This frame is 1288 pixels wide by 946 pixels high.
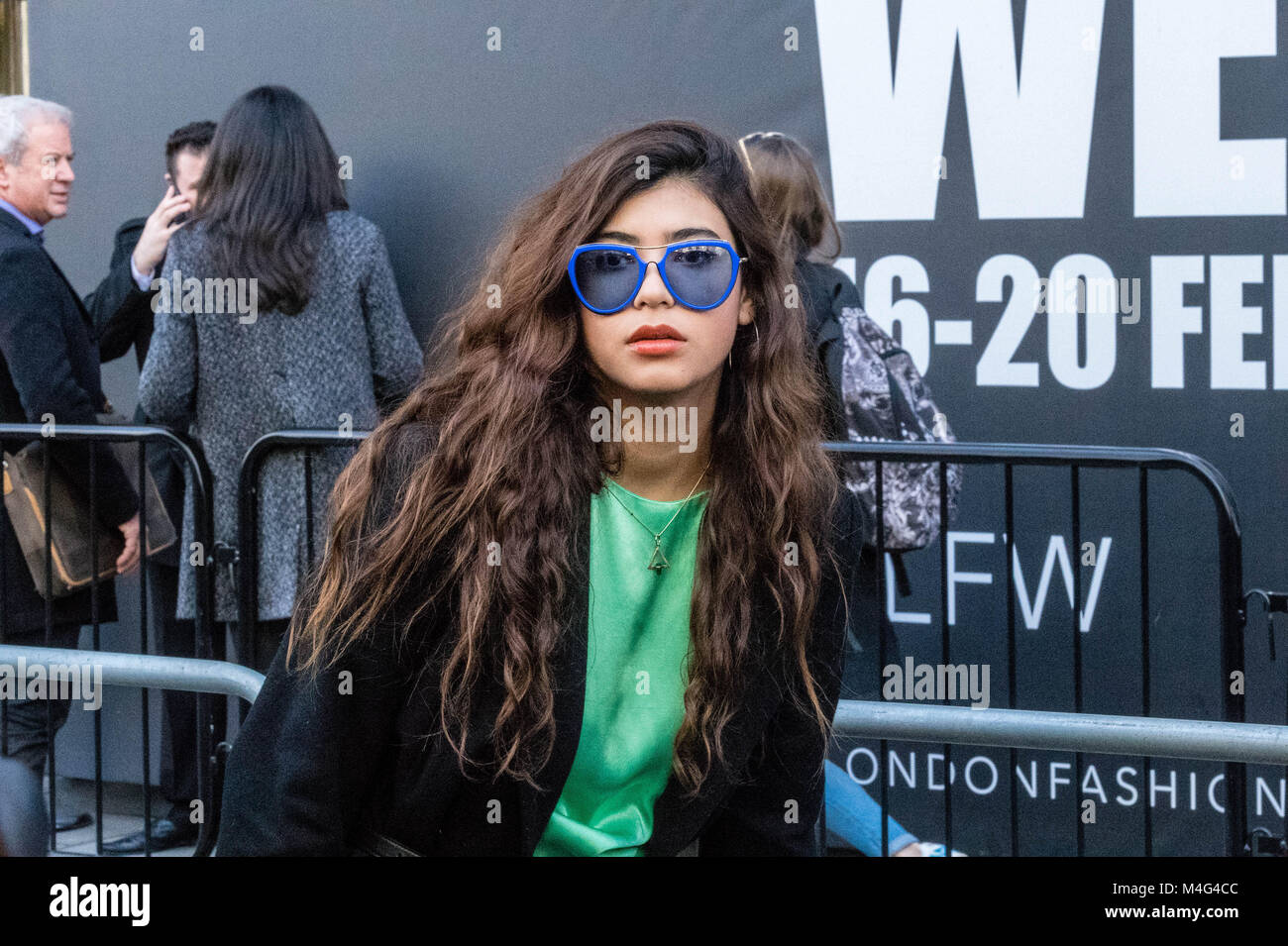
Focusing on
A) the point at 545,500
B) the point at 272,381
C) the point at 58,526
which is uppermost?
the point at 272,381

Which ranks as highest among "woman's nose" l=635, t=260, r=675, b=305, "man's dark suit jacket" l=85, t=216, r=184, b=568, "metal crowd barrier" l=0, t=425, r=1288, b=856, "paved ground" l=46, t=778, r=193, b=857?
"man's dark suit jacket" l=85, t=216, r=184, b=568

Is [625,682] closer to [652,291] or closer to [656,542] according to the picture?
[656,542]

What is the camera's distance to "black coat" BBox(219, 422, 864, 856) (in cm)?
192

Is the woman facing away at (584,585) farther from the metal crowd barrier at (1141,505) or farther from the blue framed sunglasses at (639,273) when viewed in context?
the metal crowd barrier at (1141,505)

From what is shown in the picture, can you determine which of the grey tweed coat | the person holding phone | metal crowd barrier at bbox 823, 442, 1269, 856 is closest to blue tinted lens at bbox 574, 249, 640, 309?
metal crowd barrier at bbox 823, 442, 1269, 856

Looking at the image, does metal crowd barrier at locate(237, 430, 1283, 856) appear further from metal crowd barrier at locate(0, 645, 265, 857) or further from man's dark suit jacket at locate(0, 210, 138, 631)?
metal crowd barrier at locate(0, 645, 265, 857)

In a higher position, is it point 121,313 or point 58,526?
point 121,313

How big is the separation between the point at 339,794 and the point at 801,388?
95cm

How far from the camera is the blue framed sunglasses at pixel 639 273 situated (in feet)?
6.70

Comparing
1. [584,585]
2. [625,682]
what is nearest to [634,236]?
[584,585]

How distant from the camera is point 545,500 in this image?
2061mm

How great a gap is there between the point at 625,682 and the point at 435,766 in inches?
11.8

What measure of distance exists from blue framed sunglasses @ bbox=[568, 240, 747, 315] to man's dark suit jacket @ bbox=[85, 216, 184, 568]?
3497 millimetres
